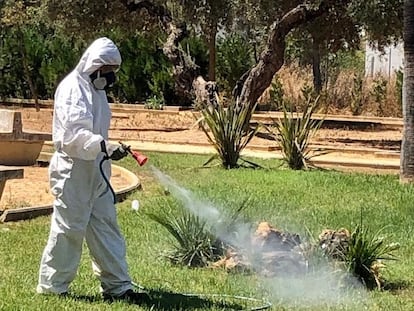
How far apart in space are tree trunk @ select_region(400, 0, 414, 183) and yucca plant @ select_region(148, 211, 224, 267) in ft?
17.3

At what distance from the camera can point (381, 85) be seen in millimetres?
23344

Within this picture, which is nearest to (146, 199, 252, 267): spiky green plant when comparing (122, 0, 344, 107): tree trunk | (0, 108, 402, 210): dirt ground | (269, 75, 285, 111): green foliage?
(0, 108, 402, 210): dirt ground

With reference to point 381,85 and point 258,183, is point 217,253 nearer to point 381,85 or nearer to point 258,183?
point 258,183

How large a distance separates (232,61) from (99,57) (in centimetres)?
1989

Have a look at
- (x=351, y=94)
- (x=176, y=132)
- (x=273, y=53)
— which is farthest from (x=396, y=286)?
(x=351, y=94)

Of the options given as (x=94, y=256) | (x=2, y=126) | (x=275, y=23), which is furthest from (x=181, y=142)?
(x=94, y=256)

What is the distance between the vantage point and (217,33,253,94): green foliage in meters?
25.3

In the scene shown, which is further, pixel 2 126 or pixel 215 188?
pixel 2 126

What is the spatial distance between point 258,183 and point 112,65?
20.3 feet

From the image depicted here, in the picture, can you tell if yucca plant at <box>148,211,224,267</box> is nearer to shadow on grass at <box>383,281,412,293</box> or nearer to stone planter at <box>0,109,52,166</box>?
shadow on grass at <box>383,281,412,293</box>

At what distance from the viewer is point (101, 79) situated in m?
5.70

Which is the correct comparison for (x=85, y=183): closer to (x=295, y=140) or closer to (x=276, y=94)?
(x=295, y=140)

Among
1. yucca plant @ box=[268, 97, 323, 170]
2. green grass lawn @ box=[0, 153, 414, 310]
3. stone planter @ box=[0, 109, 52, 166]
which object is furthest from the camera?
yucca plant @ box=[268, 97, 323, 170]

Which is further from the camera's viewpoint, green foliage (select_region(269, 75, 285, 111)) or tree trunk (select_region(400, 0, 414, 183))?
green foliage (select_region(269, 75, 285, 111))
